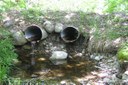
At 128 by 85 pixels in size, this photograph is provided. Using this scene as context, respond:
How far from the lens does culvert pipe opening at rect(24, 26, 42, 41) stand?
784 cm

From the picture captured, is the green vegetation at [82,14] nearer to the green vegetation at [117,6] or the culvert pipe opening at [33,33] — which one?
the green vegetation at [117,6]

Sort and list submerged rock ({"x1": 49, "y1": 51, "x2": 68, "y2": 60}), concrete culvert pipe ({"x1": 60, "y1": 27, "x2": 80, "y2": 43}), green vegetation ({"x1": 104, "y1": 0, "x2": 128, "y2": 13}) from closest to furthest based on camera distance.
A: submerged rock ({"x1": 49, "y1": 51, "x2": 68, "y2": 60})
concrete culvert pipe ({"x1": 60, "y1": 27, "x2": 80, "y2": 43})
green vegetation ({"x1": 104, "y1": 0, "x2": 128, "y2": 13})

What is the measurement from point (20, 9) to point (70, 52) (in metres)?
2.15

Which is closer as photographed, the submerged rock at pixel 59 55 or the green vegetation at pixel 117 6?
the submerged rock at pixel 59 55

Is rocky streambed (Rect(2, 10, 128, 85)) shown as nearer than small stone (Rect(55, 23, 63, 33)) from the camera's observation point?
Yes

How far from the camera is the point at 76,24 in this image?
26.0 ft

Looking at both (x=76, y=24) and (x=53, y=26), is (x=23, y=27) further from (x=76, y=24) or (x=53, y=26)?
(x=76, y=24)

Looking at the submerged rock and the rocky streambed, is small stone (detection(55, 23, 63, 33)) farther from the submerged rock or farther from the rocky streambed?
the submerged rock

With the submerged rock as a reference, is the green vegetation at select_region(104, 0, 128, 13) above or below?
above

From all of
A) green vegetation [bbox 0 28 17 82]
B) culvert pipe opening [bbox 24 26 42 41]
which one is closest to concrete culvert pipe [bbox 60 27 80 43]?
culvert pipe opening [bbox 24 26 42 41]

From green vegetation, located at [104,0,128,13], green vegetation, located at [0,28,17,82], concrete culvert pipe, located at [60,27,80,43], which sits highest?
green vegetation, located at [104,0,128,13]

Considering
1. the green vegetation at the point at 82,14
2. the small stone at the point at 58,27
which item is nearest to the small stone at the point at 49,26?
the small stone at the point at 58,27

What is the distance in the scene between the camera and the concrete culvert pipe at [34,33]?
776cm

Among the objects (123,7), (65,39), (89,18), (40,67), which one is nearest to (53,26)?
(65,39)
